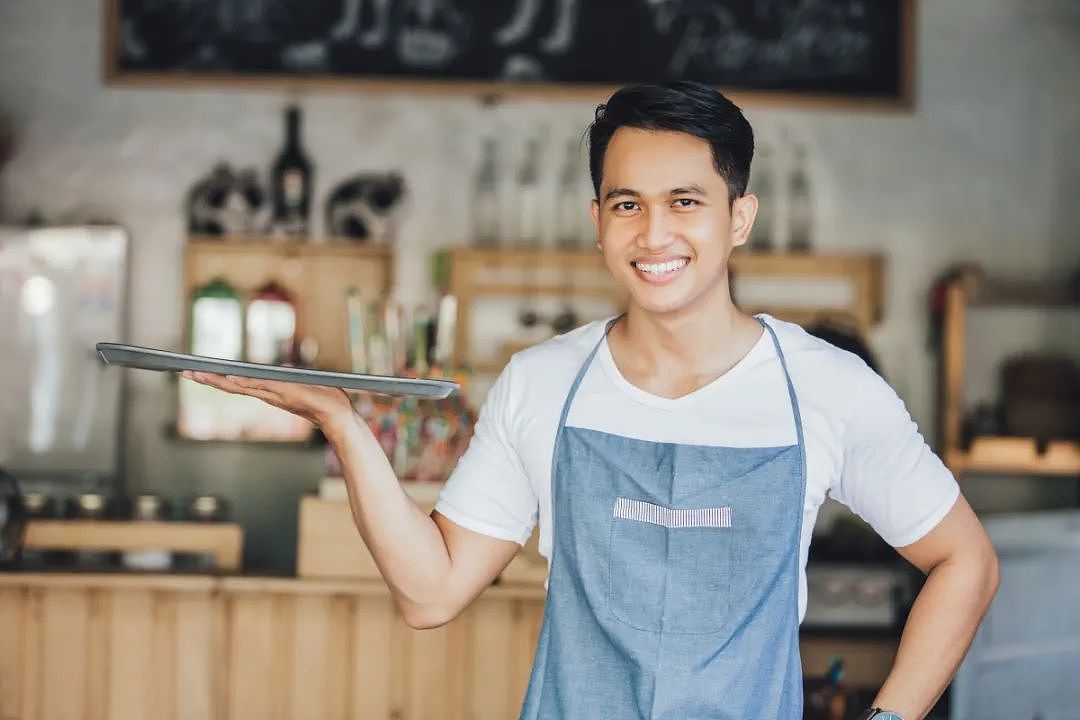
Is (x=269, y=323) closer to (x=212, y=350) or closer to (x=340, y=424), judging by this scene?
(x=212, y=350)

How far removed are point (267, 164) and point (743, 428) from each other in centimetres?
349

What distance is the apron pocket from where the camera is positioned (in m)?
1.62

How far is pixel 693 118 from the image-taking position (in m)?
1.66

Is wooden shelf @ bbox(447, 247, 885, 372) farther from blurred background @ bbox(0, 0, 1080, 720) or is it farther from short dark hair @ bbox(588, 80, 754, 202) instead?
short dark hair @ bbox(588, 80, 754, 202)

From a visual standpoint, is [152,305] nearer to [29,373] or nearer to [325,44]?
[29,373]

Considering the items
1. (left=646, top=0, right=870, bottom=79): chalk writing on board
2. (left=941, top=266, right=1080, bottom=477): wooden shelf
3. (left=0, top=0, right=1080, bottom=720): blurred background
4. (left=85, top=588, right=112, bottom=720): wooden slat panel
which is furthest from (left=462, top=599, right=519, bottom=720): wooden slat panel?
(left=646, top=0, right=870, bottom=79): chalk writing on board

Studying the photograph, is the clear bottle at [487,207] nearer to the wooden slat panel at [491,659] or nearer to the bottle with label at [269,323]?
the bottle with label at [269,323]

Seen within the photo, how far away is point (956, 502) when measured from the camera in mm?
1676

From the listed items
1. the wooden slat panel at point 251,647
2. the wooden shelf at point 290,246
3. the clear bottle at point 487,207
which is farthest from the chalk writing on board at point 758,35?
the wooden slat panel at point 251,647

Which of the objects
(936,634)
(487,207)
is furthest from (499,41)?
(936,634)

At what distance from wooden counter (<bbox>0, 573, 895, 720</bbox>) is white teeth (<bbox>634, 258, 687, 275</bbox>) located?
5.99ft

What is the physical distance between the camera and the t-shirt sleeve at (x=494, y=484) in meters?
1.74

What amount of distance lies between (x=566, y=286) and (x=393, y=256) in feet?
2.06

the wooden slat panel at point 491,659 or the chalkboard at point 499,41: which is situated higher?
the chalkboard at point 499,41
